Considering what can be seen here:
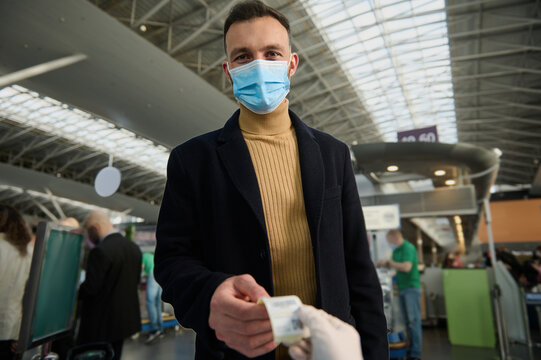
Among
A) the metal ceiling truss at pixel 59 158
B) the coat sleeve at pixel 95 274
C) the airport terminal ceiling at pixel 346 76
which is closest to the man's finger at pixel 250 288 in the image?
the coat sleeve at pixel 95 274

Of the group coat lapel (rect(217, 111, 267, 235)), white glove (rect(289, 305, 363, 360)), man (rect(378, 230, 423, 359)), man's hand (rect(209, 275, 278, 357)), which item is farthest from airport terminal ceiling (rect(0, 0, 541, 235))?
white glove (rect(289, 305, 363, 360))

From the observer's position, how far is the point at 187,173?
0.95 meters

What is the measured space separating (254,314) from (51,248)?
90.3 inches

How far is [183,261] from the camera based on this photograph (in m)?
0.86

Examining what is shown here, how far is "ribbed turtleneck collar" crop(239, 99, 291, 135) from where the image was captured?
1.06 m

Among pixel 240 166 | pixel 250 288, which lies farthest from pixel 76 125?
pixel 250 288

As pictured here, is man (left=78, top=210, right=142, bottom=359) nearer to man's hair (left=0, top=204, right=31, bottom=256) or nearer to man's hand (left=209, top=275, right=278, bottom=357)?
man's hair (left=0, top=204, right=31, bottom=256)

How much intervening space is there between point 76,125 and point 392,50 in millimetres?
14444

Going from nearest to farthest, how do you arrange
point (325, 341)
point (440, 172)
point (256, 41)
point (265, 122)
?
point (325, 341), point (256, 41), point (265, 122), point (440, 172)

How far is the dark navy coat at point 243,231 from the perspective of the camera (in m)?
0.86

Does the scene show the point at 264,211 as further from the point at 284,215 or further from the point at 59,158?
the point at 59,158

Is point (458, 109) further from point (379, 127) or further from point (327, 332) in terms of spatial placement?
point (327, 332)

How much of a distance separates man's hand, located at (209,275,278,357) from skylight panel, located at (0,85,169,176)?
13.0 m

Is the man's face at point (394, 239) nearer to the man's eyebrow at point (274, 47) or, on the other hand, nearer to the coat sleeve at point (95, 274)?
the coat sleeve at point (95, 274)
